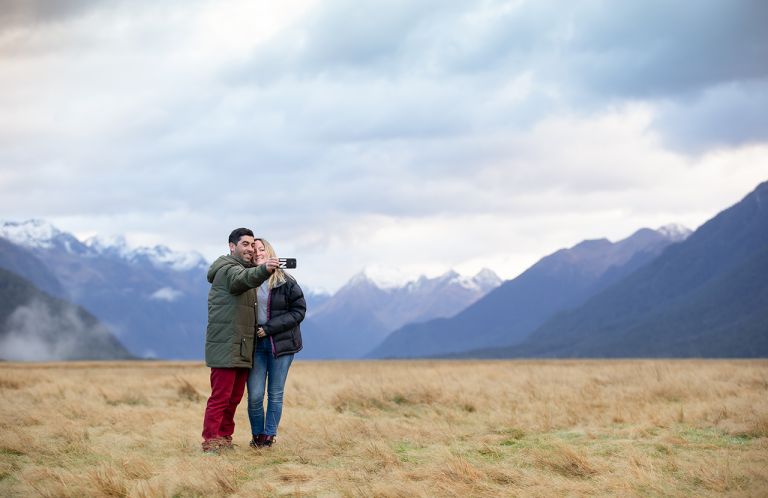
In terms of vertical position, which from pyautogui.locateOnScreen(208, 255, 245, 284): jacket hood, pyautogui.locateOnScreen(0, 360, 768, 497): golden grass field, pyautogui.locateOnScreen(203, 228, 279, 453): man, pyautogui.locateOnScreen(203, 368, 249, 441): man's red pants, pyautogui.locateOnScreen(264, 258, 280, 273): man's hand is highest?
pyautogui.locateOnScreen(208, 255, 245, 284): jacket hood

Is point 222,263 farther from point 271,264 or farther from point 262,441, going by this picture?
point 262,441

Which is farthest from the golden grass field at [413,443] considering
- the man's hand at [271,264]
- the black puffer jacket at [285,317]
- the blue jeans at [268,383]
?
the man's hand at [271,264]

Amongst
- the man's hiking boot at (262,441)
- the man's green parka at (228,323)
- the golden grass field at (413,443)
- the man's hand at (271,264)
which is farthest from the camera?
the man's hiking boot at (262,441)

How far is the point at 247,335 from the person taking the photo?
10297 mm

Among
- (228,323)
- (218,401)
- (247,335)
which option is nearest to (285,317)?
(247,335)

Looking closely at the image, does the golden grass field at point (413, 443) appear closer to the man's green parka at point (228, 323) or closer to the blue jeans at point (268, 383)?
the blue jeans at point (268, 383)

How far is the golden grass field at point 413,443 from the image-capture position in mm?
8125

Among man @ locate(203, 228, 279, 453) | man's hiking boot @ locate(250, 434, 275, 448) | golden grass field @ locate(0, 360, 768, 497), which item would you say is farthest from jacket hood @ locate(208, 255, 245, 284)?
golden grass field @ locate(0, 360, 768, 497)

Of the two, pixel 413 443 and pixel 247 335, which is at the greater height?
pixel 247 335

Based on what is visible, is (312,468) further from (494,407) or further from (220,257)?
(494,407)

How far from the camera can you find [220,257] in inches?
408

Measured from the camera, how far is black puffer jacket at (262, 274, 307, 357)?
1044 centimetres

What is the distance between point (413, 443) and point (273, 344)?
2.46m

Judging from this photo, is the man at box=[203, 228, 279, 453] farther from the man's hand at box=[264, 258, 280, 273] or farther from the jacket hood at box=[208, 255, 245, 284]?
the man's hand at box=[264, 258, 280, 273]
